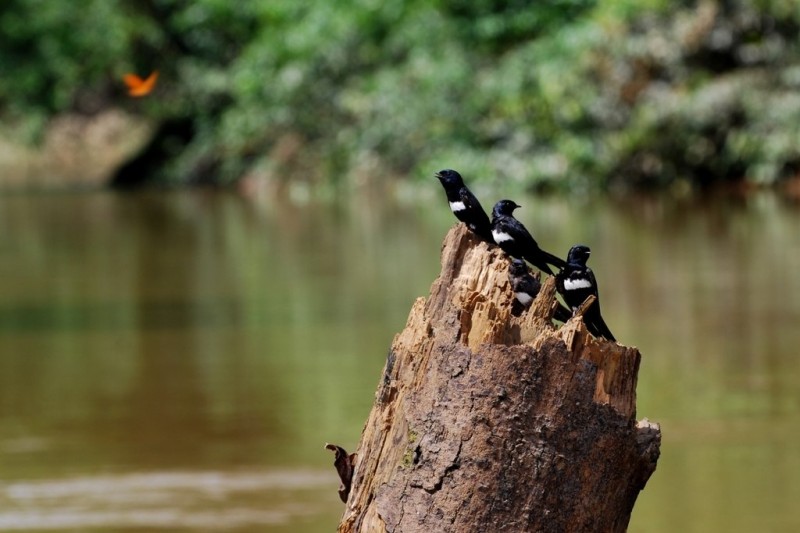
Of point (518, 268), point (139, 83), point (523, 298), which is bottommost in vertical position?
point (523, 298)

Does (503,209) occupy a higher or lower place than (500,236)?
higher

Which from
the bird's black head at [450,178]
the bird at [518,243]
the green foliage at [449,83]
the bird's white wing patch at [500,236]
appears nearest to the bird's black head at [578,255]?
the bird at [518,243]

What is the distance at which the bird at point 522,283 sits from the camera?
13.2 ft

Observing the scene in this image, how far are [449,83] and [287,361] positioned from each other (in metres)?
14.1

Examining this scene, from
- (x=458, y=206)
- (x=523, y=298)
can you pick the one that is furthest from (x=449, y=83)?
(x=523, y=298)

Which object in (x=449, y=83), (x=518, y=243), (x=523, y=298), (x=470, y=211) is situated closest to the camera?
(x=523, y=298)

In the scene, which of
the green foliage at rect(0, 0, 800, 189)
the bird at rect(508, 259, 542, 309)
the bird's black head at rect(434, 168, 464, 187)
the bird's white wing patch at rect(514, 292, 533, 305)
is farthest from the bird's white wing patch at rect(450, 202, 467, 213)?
the green foliage at rect(0, 0, 800, 189)

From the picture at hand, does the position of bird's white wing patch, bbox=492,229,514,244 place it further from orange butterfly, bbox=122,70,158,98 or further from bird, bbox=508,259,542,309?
orange butterfly, bbox=122,70,158,98

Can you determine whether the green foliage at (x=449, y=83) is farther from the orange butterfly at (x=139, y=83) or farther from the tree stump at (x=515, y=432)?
the tree stump at (x=515, y=432)

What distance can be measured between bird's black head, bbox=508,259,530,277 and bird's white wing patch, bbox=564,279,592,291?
0.41 ft

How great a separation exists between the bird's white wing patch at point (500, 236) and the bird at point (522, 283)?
0.24 ft

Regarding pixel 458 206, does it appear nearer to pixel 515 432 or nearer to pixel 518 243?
pixel 518 243

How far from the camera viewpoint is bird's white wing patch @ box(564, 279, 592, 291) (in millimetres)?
4055

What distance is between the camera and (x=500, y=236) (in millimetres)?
4219
